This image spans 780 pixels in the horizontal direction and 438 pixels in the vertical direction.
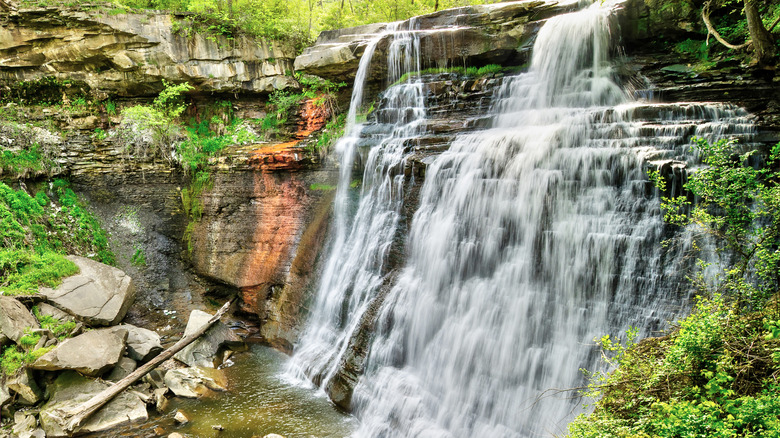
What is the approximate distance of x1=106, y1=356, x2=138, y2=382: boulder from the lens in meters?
8.80

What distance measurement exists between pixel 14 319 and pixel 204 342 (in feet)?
12.2

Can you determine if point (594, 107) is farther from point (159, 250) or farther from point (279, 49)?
point (159, 250)

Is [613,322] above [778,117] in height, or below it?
below

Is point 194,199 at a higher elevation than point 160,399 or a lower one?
higher

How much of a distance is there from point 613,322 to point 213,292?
36.8 feet

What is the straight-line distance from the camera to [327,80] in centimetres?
1434

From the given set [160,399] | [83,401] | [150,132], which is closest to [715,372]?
[160,399]

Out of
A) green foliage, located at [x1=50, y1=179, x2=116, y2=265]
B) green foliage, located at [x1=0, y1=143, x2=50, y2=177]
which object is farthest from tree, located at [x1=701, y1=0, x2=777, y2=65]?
green foliage, located at [x1=0, y1=143, x2=50, y2=177]

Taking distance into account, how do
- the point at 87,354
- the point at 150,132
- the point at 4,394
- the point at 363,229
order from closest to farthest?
the point at 4,394
the point at 87,354
the point at 363,229
the point at 150,132

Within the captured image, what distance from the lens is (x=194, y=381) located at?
9164 millimetres

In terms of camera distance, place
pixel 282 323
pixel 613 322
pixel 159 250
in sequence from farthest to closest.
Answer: pixel 159 250
pixel 282 323
pixel 613 322

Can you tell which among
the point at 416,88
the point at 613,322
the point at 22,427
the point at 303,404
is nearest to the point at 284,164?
the point at 416,88

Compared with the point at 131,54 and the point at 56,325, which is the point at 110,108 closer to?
the point at 131,54

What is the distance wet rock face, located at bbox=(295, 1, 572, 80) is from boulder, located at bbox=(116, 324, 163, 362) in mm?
8869
